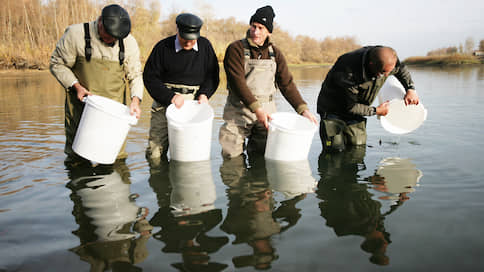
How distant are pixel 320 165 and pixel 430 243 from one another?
76.2 inches

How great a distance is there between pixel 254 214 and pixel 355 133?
2.72m

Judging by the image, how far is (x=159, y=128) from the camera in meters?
4.31

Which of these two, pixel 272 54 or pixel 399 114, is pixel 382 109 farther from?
pixel 272 54

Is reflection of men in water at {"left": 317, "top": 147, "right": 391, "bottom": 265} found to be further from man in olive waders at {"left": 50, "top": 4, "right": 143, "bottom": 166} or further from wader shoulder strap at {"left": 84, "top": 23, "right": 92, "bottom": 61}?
wader shoulder strap at {"left": 84, "top": 23, "right": 92, "bottom": 61}

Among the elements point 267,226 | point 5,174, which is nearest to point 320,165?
point 267,226

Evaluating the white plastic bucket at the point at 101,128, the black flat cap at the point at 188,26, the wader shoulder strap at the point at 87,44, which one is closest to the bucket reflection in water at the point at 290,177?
the white plastic bucket at the point at 101,128

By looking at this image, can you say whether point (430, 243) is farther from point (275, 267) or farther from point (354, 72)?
point (354, 72)

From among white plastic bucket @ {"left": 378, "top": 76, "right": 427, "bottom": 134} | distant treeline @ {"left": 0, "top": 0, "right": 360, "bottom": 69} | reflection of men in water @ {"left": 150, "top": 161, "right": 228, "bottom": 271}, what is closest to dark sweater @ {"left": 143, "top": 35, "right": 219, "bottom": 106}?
reflection of men in water @ {"left": 150, "top": 161, "right": 228, "bottom": 271}

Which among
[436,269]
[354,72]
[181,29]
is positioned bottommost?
[436,269]

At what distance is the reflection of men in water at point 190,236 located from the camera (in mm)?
Result: 2111

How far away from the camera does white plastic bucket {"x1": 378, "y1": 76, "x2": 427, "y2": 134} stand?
484cm

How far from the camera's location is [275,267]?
2086mm

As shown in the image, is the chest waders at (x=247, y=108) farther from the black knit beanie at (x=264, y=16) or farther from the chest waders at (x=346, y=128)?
the chest waders at (x=346, y=128)

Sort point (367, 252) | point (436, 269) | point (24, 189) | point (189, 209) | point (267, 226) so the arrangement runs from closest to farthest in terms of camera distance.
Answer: point (436, 269)
point (367, 252)
point (267, 226)
point (189, 209)
point (24, 189)
